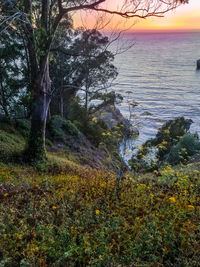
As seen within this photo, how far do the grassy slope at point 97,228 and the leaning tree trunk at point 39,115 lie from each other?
14.9 ft

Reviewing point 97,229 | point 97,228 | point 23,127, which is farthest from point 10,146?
point 97,229

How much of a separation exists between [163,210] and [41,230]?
2.30m

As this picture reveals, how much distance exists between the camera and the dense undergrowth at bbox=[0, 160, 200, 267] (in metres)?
3.47

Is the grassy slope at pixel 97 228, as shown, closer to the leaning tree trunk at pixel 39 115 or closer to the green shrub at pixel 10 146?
the leaning tree trunk at pixel 39 115

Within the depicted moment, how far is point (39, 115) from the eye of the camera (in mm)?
9875

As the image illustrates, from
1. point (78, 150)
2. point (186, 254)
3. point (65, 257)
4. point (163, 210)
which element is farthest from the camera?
point (78, 150)

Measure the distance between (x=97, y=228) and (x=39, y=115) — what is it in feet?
21.8

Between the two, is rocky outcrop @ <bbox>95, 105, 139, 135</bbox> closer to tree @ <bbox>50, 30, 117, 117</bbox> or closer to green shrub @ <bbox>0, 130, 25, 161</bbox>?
tree @ <bbox>50, 30, 117, 117</bbox>

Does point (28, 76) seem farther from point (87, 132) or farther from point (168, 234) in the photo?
point (168, 234)

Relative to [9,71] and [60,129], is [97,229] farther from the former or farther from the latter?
[9,71]

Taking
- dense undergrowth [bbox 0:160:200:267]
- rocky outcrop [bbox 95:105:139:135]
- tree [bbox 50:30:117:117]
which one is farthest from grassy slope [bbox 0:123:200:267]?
tree [bbox 50:30:117:117]

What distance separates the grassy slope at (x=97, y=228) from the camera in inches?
136

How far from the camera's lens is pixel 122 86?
56.2 m

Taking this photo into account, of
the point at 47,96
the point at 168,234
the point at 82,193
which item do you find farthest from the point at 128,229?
the point at 47,96
